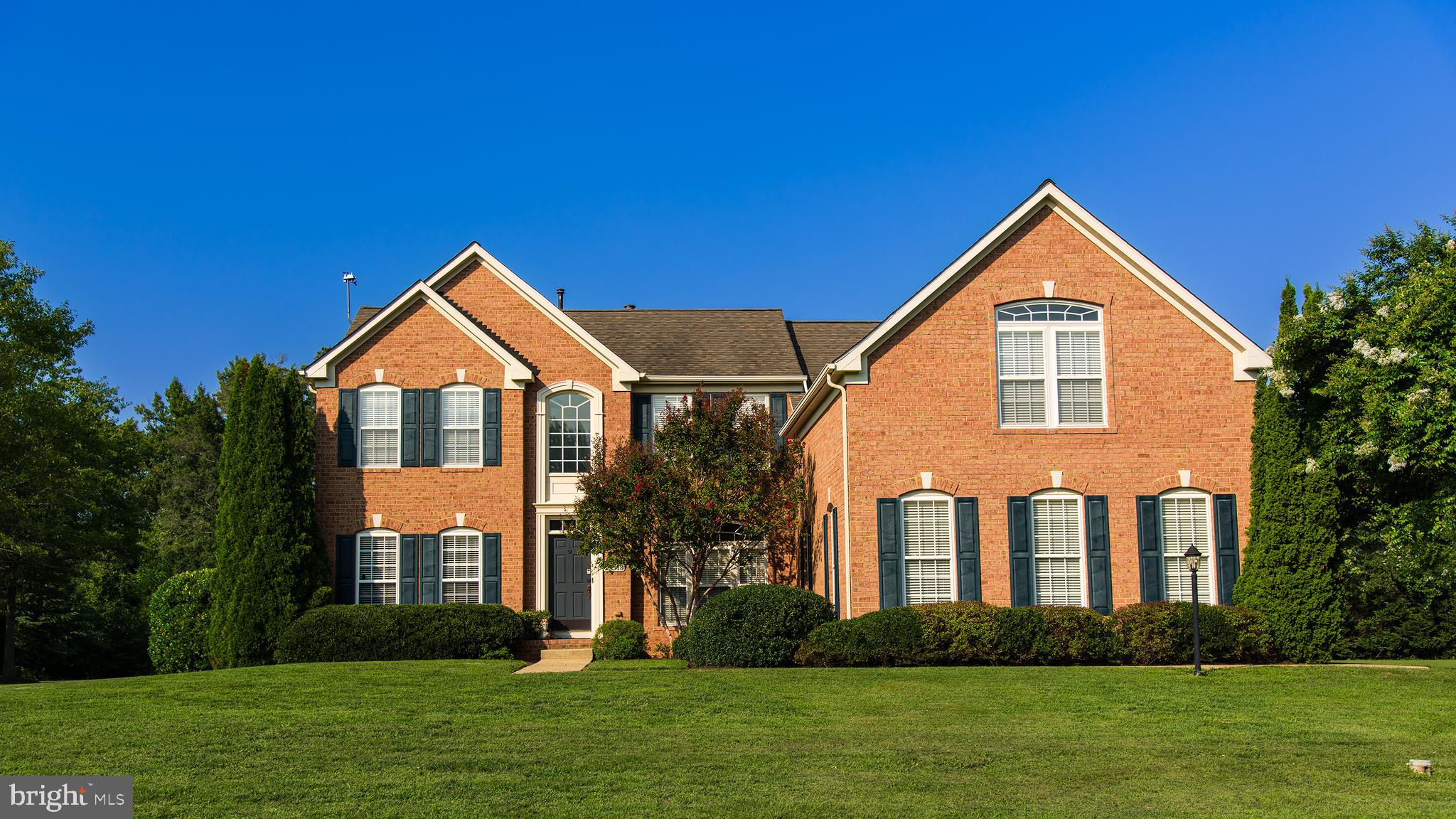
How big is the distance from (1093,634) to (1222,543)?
130 inches

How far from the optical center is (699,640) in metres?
18.0

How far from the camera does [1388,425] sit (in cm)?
1697

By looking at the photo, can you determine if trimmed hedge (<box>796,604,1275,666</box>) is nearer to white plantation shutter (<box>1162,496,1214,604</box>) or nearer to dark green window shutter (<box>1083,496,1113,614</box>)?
dark green window shutter (<box>1083,496,1113,614</box>)

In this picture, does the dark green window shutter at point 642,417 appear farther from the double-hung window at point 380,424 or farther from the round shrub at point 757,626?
the round shrub at point 757,626

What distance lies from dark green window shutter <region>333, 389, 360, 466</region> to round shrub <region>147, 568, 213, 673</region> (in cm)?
355

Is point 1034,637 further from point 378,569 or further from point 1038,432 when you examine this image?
point 378,569

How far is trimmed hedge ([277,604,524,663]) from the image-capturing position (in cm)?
2173

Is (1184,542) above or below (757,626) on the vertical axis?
above

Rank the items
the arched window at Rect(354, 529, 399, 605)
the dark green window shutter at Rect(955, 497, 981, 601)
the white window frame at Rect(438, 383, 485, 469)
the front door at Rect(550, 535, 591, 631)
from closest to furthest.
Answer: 1. the dark green window shutter at Rect(955, 497, 981, 601)
2. the arched window at Rect(354, 529, 399, 605)
3. the white window frame at Rect(438, 383, 485, 469)
4. the front door at Rect(550, 535, 591, 631)

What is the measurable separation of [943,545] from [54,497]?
78.9ft

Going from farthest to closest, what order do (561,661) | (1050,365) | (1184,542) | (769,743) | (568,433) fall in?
(568,433), (561,661), (1050,365), (1184,542), (769,743)

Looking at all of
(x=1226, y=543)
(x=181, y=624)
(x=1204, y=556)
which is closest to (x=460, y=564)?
(x=181, y=624)

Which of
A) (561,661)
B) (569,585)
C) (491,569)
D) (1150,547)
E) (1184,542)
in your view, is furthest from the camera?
(569,585)
